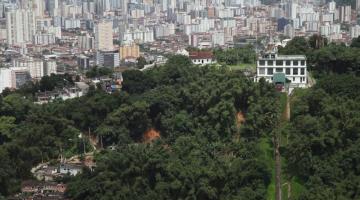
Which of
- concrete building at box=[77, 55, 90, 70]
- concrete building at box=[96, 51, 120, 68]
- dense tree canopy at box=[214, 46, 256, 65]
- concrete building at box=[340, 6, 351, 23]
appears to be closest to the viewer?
dense tree canopy at box=[214, 46, 256, 65]

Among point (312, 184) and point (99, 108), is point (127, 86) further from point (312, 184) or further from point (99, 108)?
point (312, 184)

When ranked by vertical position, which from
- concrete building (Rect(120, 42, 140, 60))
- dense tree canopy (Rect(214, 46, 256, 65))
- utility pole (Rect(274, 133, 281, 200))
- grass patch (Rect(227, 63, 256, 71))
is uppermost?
dense tree canopy (Rect(214, 46, 256, 65))

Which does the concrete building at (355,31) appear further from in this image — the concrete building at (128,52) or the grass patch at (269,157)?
the grass patch at (269,157)

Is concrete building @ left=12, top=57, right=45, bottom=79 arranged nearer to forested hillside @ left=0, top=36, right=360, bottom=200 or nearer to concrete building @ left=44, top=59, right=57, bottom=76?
concrete building @ left=44, top=59, right=57, bottom=76

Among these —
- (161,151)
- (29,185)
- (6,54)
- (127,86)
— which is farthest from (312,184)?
(6,54)

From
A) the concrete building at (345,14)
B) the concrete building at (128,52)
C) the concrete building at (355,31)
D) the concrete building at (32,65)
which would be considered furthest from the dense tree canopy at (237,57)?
the concrete building at (345,14)

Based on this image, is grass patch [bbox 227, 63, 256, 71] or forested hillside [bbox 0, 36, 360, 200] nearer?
forested hillside [bbox 0, 36, 360, 200]

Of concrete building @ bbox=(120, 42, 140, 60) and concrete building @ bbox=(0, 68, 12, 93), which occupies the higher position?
concrete building @ bbox=(120, 42, 140, 60)

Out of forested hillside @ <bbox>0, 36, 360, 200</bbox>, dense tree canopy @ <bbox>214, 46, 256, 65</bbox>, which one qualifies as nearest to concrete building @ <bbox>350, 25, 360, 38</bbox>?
dense tree canopy @ <bbox>214, 46, 256, 65</bbox>
